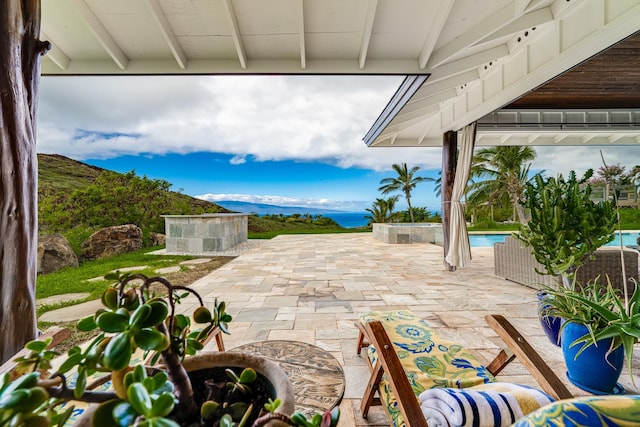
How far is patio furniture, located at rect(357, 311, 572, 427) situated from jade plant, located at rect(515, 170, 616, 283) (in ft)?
4.16

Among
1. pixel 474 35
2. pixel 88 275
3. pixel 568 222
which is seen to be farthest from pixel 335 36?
pixel 88 275

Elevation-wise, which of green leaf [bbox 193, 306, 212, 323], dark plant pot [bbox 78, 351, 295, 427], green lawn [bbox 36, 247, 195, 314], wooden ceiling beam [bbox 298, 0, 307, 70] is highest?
wooden ceiling beam [bbox 298, 0, 307, 70]

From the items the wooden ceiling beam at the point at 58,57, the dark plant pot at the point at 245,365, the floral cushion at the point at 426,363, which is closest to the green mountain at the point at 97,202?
the wooden ceiling beam at the point at 58,57

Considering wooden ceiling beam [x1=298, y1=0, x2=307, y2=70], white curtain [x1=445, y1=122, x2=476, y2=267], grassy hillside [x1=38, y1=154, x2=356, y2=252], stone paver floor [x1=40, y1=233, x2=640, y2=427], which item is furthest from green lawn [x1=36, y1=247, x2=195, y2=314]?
white curtain [x1=445, y1=122, x2=476, y2=267]

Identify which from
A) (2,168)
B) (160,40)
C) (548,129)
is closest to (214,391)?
(2,168)

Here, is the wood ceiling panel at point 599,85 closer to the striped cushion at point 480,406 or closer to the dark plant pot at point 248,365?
the striped cushion at point 480,406

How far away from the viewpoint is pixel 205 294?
13.3 feet

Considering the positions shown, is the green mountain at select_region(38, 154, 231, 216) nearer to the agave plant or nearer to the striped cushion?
the striped cushion

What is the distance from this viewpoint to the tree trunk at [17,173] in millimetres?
1538

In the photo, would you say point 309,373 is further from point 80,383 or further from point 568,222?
point 568,222

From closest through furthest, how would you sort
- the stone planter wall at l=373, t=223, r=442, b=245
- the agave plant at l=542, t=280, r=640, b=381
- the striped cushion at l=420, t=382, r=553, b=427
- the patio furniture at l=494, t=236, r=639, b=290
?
1. the striped cushion at l=420, t=382, r=553, b=427
2. the agave plant at l=542, t=280, r=640, b=381
3. the patio furniture at l=494, t=236, r=639, b=290
4. the stone planter wall at l=373, t=223, r=442, b=245

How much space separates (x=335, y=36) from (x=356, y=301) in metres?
2.97

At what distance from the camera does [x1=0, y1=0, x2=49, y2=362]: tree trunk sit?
1.54 meters

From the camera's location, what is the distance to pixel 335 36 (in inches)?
120
